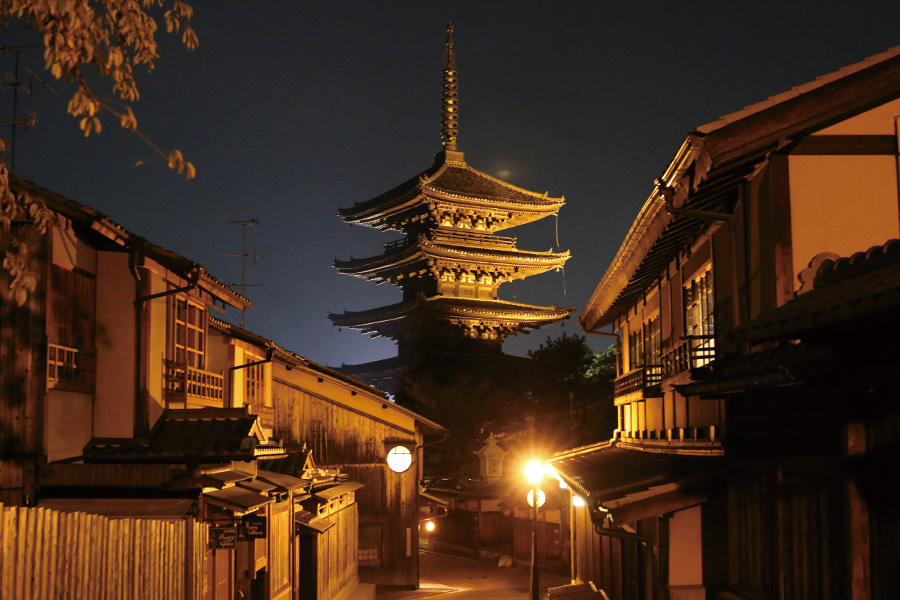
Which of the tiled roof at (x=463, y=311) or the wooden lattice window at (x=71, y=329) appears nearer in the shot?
the wooden lattice window at (x=71, y=329)

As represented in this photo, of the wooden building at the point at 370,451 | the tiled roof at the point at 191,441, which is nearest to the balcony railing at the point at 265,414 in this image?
the wooden building at the point at 370,451

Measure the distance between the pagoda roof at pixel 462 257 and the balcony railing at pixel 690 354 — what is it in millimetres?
34842

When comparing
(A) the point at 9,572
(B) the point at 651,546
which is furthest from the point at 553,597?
(A) the point at 9,572

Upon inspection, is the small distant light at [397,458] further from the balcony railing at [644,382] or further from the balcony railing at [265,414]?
the balcony railing at [644,382]

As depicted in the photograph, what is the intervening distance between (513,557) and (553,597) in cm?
1554

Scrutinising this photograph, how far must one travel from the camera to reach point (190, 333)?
687 inches

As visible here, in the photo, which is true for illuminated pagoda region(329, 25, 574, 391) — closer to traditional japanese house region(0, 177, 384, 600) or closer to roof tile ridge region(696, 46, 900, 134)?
traditional japanese house region(0, 177, 384, 600)

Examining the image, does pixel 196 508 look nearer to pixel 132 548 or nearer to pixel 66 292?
pixel 132 548

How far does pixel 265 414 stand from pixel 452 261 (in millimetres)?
24768

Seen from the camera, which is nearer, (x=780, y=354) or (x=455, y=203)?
(x=780, y=354)

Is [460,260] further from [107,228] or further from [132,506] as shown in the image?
[132,506]

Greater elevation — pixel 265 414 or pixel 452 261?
pixel 452 261

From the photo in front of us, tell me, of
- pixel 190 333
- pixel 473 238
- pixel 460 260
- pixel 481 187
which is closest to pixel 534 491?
pixel 190 333

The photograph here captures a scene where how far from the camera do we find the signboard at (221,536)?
13.2m
